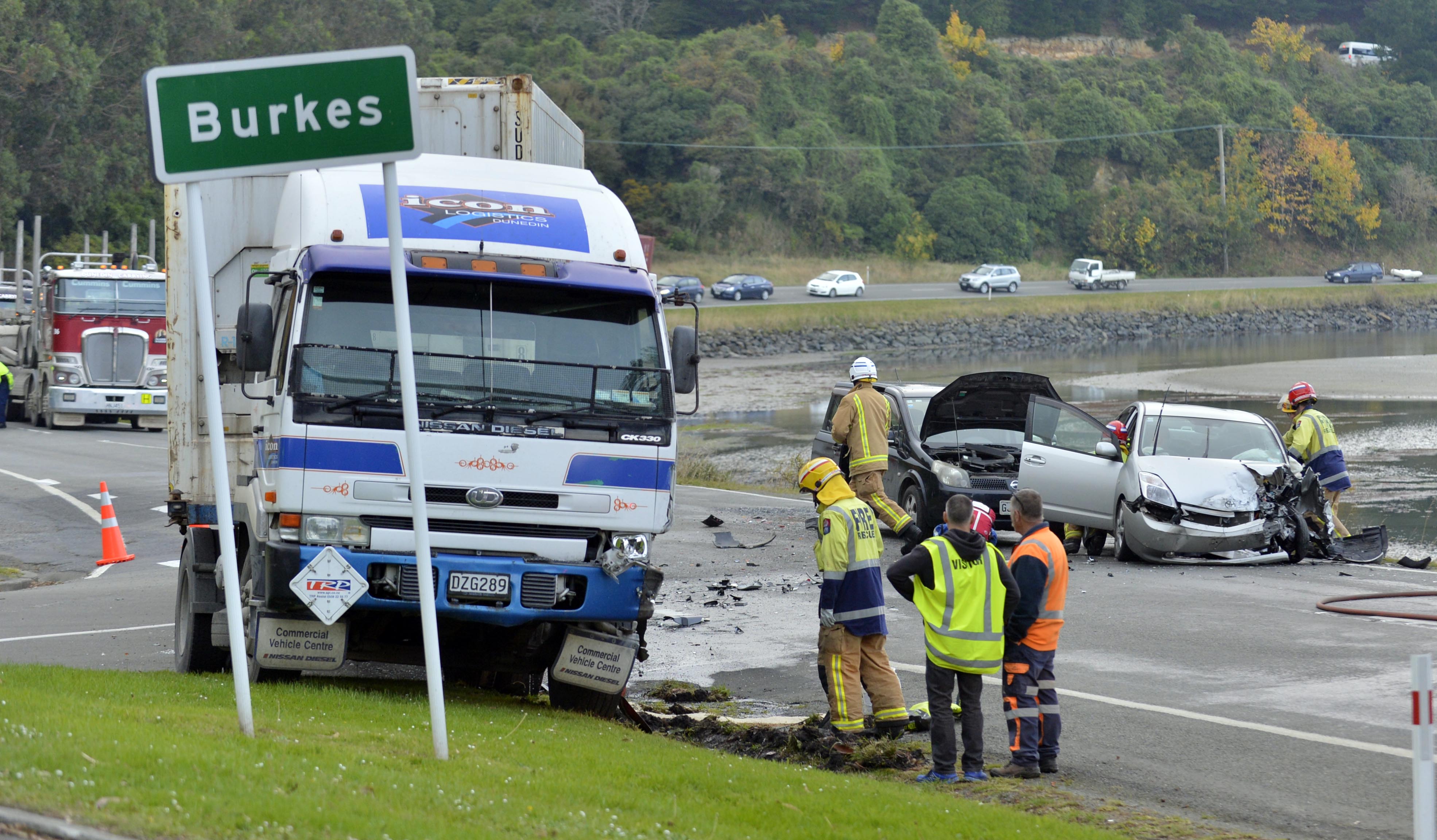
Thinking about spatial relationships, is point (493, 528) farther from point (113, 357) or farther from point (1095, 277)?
point (1095, 277)

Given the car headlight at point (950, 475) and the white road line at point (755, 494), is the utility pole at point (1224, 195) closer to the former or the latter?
the white road line at point (755, 494)

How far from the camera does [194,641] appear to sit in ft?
32.4

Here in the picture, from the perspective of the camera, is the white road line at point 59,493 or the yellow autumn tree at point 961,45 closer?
the white road line at point 59,493

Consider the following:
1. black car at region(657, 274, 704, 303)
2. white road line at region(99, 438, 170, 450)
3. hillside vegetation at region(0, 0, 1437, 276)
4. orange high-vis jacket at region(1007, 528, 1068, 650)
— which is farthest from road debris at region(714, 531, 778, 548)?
hillside vegetation at region(0, 0, 1437, 276)

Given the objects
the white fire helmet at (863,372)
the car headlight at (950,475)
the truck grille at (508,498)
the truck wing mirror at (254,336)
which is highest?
the truck wing mirror at (254,336)

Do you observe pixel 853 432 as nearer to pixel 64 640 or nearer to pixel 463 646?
pixel 463 646

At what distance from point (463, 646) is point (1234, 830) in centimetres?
461

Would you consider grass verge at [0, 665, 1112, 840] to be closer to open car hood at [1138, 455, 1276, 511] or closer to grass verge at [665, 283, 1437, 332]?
open car hood at [1138, 455, 1276, 511]

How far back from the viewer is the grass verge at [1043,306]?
6488 centimetres

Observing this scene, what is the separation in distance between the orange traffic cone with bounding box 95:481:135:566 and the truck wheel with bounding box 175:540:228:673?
23.0ft

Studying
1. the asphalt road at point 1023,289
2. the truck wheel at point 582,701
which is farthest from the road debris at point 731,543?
the asphalt road at point 1023,289

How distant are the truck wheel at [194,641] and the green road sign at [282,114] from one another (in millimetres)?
4087

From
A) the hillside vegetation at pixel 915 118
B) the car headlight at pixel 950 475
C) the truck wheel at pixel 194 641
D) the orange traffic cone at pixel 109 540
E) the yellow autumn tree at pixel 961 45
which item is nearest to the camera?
the truck wheel at pixel 194 641

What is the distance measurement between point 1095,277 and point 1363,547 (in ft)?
227
